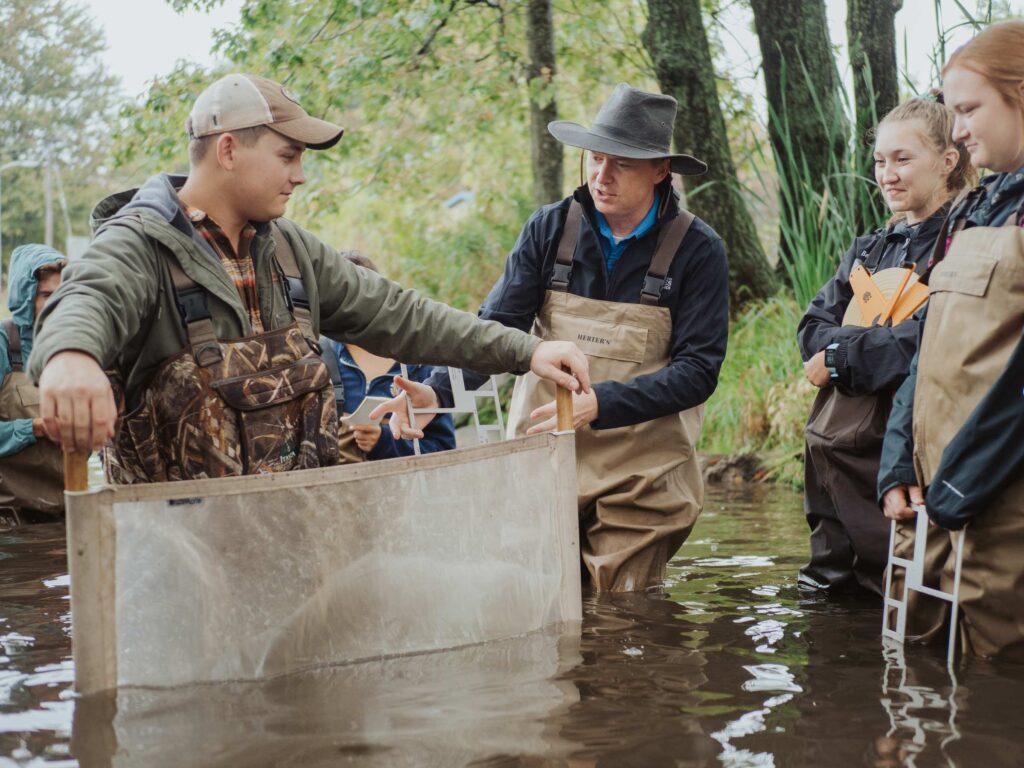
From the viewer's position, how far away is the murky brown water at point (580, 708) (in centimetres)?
290

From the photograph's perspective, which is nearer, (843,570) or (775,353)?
(843,570)

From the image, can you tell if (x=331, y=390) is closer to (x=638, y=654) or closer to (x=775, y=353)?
(x=638, y=654)

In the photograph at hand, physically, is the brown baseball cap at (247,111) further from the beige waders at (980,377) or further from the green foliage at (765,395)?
the green foliage at (765,395)

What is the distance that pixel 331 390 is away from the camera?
3504mm

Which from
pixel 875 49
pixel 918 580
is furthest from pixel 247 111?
pixel 875 49

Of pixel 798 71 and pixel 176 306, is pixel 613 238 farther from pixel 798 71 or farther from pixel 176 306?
pixel 798 71

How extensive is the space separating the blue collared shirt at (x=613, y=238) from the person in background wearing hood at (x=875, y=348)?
776 millimetres

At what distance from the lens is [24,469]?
7316mm

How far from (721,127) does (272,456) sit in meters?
8.12

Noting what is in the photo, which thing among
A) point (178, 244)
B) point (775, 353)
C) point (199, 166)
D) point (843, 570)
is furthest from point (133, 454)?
point (775, 353)

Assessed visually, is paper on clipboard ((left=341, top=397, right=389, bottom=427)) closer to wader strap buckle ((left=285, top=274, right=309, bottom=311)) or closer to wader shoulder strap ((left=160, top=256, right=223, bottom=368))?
wader strap buckle ((left=285, top=274, right=309, bottom=311))

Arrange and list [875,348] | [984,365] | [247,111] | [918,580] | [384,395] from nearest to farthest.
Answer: [247,111]
[984,365]
[918,580]
[875,348]
[384,395]

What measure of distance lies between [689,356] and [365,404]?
69.5 inches

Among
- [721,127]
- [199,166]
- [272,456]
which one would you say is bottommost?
[272,456]
